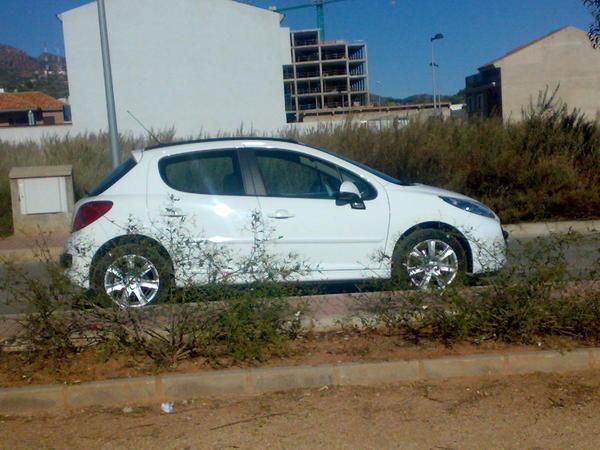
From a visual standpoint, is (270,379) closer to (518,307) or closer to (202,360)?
(202,360)

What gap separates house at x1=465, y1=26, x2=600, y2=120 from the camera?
54.3m

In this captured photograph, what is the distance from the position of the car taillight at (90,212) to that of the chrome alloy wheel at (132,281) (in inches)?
46.0

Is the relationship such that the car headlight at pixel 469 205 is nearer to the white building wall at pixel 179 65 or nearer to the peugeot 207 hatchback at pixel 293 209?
the peugeot 207 hatchback at pixel 293 209

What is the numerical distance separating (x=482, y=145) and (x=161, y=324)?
39.1 feet

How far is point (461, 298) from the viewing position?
19.7ft

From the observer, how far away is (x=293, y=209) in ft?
26.7

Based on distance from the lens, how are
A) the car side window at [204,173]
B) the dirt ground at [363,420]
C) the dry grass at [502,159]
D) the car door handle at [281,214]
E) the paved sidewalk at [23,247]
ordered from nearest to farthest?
1. the dirt ground at [363,420]
2. the car door handle at [281,214]
3. the car side window at [204,173]
4. the paved sidewalk at [23,247]
5. the dry grass at [502,159]

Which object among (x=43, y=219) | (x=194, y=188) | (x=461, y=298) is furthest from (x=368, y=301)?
(x=43, y=219)

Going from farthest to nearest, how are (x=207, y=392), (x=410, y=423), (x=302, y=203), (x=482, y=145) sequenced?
1. (x=482, y=145)
2. (x=302, y=203)
3. (x=207, y=392)
4. (x=410, y=423)

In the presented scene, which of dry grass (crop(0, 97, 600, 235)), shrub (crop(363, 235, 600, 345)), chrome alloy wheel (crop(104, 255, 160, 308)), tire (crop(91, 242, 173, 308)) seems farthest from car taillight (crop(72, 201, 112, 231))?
dry grass (crop(0, 97, 600, 235))

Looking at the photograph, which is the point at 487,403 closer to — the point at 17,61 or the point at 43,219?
the point at 43,219

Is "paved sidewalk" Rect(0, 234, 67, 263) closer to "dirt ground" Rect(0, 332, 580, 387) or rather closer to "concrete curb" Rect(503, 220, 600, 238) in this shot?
"dirt ground" Rect(0, 332, 580, 387)

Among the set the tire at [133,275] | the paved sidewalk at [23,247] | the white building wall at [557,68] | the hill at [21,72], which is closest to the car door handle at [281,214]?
the tire at [133,275]

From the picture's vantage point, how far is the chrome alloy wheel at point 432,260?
7711mm
